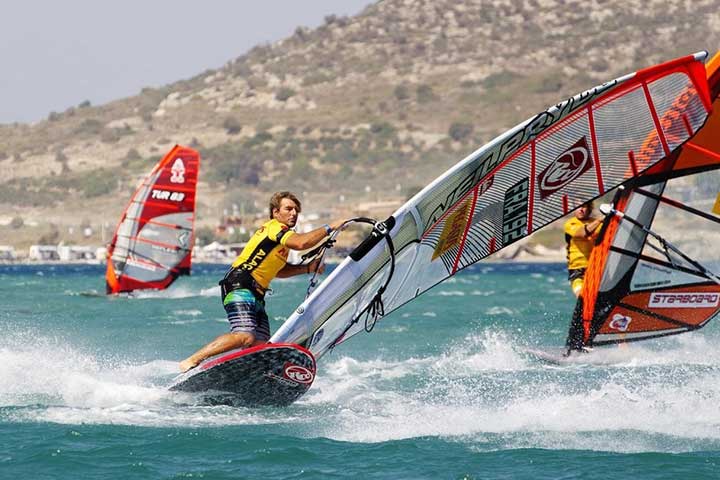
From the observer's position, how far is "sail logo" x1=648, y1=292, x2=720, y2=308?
1250cm

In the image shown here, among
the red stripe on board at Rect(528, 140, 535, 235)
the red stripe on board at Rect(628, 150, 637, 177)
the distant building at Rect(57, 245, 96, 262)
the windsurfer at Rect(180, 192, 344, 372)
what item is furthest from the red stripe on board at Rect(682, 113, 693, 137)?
the distant building at Rect(57, 245, 96, 262)

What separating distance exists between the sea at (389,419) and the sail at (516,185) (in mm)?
925

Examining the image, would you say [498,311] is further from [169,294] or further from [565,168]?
[565,168]

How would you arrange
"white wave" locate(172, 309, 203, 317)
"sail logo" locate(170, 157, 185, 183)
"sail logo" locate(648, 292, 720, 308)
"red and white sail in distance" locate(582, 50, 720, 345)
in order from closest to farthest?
1. "red and white sail in distance" locate(582, 50, 720, 345)
2. "sail logo" locate(648, 292, 720, 308)
3. "white wave" locate(172, 309, 203, 317)
4. "sail logo" locate(170, 157, 185, 183)

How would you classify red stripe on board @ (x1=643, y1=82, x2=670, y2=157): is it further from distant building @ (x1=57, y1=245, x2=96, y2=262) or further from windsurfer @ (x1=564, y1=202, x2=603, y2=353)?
distant building @ (x1=57, y1=245, x2=96, y2=262)

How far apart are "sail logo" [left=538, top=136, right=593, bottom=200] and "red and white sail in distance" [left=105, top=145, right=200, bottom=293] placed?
19.7 metres

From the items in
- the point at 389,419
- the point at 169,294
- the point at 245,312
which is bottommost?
the point at 389,419

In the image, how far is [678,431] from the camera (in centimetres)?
848

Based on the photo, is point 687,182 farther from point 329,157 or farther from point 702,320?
point 329,157

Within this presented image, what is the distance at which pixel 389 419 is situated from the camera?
9.17 meters

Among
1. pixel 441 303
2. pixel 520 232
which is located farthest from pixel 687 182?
pixel 441 303

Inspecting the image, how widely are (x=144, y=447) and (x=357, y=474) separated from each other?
1.52 m

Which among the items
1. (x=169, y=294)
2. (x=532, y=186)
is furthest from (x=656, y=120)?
(x=169, y=294)

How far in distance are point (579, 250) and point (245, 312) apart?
213 inches
